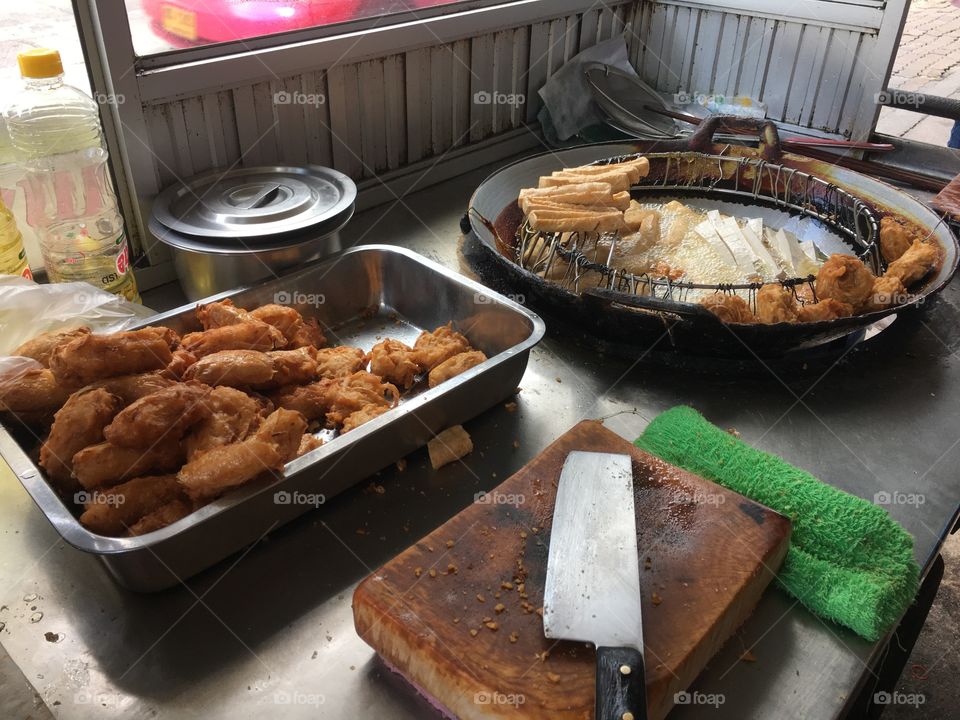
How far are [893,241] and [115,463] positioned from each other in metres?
1.79

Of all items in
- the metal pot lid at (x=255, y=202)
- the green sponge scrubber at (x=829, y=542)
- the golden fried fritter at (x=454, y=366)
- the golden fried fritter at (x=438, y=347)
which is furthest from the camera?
the metal pot lid at (x=255, y=202)

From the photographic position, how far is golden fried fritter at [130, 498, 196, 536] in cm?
105

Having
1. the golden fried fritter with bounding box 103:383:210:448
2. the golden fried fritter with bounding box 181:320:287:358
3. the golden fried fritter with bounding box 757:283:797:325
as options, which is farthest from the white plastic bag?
the golden fried fritter with bounding box 757:283:797:325

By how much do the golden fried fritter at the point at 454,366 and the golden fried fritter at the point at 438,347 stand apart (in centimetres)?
7

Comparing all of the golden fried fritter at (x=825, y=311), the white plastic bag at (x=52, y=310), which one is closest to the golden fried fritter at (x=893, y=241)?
the golden fried fritter at (x=825, y=311)

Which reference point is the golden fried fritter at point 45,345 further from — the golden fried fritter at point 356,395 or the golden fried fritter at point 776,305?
the golden fried fritter at point 776,305

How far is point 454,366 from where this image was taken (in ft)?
4.62

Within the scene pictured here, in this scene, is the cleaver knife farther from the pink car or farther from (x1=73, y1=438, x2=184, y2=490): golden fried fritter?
Result: the pink car

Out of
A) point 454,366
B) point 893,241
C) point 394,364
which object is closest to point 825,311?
point 893,241

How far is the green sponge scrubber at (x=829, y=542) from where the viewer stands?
1.05 m

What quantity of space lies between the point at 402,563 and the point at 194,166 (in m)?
1.29

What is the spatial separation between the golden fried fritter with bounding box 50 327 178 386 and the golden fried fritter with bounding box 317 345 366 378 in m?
0.33

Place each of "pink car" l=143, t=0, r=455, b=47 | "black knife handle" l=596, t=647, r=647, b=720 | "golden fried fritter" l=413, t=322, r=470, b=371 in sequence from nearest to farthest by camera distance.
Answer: "black knife handle" l=596, t=647, r=647, b=720, "golden fried fritter" l=413, t=322, r=470, b=371, "pink car" l=143, t=0, r=455, b=47

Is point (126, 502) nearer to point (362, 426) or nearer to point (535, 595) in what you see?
point (362, 426)
